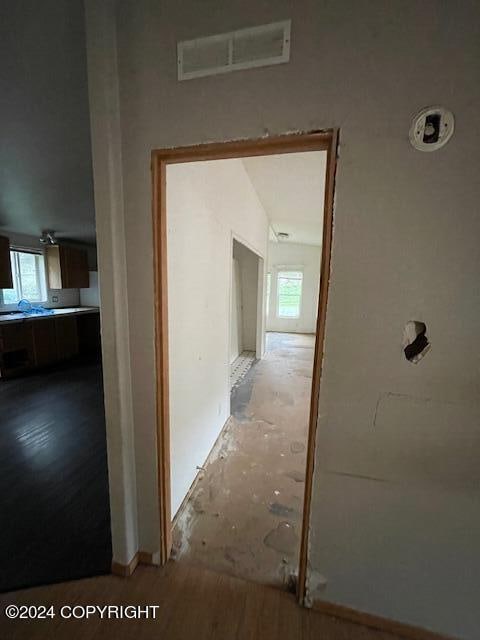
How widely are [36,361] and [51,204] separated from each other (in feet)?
8.50

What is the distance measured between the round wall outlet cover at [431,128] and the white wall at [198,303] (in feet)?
3.60

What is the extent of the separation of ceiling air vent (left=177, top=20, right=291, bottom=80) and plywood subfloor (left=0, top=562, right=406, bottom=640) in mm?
2267

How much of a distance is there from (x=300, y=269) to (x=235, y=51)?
7193mm

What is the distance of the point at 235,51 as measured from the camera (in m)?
0.94

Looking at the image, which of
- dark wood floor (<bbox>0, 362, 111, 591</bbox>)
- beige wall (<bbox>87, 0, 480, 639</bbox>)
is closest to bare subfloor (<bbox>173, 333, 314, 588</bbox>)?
beige wall (<bbox>87, 0, 480, 639</bbox>)

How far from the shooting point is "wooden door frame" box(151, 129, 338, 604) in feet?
3.15

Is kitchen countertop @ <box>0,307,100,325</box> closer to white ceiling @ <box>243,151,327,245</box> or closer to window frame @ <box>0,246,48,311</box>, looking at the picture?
window frame @ <box>0,246,48,311</box>

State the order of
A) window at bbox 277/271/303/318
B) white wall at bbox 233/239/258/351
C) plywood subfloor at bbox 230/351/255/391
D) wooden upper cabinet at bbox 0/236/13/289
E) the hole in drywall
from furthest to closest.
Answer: window at bbox 277/271/303/318 → white wall at bbox 233/239/258/351 → plywood subfloor at bbox 230/351/255/391 → wooden upper cabinet at bbox 0/236/13/289 → the hole in drywall

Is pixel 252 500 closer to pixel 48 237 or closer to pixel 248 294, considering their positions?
pixel 248 294

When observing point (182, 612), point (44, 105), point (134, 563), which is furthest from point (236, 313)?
point (182, 612)

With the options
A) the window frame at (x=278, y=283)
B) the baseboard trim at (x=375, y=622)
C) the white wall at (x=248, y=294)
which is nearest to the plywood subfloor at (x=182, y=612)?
the baseboard trim at (x=375, y=622)

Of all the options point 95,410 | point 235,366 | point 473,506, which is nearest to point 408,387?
point 473,506

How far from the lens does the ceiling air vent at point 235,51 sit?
90cm

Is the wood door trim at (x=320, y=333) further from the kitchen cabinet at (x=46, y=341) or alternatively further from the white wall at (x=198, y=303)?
the kitchen cabinet at (x=46, y=341)
